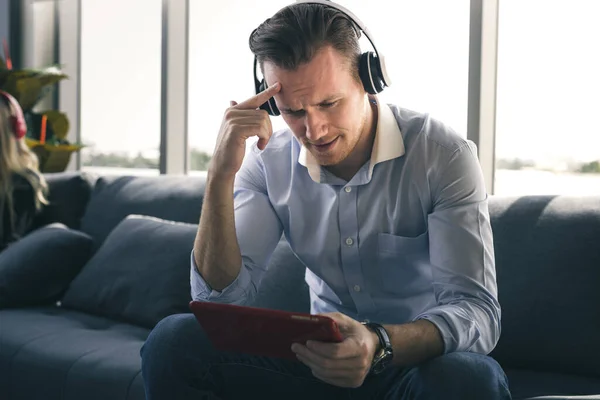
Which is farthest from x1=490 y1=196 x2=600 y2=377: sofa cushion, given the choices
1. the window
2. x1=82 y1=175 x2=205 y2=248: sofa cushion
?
the window

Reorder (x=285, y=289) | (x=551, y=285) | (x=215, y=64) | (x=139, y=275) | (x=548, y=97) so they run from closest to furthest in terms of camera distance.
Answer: (x=551, y=285) < (x=285, y=289) < (x=139, y=275) < (x=548, y=97) < (x=215, y=64)

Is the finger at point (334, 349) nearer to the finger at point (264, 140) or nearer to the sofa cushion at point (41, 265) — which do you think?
the finger at point (264, 140)

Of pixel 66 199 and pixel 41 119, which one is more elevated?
pixel 41 119

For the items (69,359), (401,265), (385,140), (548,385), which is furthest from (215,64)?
(548,385)

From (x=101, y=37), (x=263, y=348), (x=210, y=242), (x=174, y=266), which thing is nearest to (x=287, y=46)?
(x=210, y=242)

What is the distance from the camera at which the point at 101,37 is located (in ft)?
14.4

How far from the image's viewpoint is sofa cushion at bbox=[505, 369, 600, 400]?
1662mm

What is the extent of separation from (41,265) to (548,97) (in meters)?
1.93

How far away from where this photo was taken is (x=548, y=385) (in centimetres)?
175

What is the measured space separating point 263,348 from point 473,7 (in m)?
1.79

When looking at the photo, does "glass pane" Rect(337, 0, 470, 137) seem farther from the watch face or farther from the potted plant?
the potted plant

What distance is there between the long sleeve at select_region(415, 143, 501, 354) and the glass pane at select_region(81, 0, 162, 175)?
2.72 metres

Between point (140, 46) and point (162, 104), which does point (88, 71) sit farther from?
point (162, 104)

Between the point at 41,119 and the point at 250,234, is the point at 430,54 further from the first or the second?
the point at 41,119
